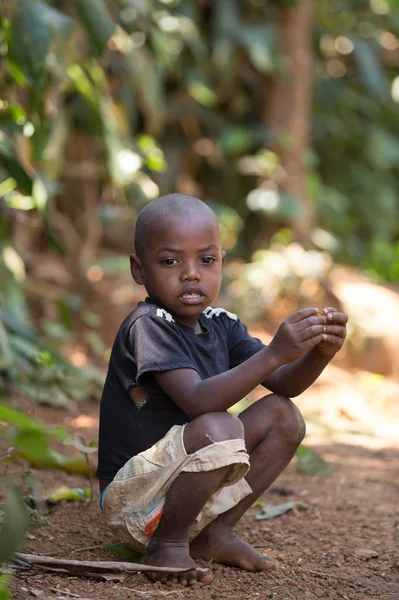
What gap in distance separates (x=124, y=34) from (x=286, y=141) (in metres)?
2.34

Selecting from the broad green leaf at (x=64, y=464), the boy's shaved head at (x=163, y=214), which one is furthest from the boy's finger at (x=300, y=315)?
the broad green leaf at (x=64, y=464)

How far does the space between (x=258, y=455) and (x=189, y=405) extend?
364 mm

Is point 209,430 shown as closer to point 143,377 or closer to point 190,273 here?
point 143,377

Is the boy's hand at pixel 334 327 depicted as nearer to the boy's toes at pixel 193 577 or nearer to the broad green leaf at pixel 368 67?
the boy's toes at pixel 193 577

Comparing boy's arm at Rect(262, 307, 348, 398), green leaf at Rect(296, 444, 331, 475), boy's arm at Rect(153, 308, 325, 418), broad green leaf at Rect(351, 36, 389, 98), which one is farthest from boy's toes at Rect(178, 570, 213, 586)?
broad green leaf at Rect(351, 36, 389, 98)

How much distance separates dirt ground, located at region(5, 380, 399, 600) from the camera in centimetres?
206

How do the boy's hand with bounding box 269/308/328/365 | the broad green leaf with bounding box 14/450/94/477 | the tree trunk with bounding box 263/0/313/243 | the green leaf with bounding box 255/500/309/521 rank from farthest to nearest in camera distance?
the tree trunk with bounding box 263/0/313/243
the broad green leaf with bounding box 14/450/94/477
the green leaf with bounding box 255/500/309/521
the boy's hand with bounding box 269/308/328/365

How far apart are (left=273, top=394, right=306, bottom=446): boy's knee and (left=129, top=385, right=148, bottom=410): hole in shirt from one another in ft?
1.22

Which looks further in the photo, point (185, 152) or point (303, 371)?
point (185, 152)

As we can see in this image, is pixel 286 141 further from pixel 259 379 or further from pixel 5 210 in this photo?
pixel 259 379

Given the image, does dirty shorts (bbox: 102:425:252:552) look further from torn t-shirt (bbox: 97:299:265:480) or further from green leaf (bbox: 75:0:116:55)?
green leaf (bbox: 75:0:116:55)

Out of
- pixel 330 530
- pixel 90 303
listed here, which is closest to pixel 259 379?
pixel 330 530

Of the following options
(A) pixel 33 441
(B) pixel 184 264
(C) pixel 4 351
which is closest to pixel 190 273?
(B) pixel 184 264

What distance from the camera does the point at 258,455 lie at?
2346mm
